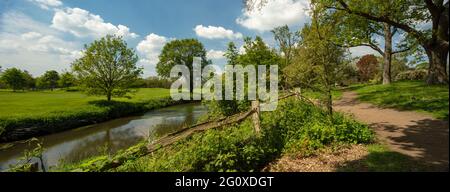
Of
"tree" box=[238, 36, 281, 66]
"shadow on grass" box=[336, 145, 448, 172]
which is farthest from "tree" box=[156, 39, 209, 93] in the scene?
"shadow on grass" box=[336, 145, 448, 172]

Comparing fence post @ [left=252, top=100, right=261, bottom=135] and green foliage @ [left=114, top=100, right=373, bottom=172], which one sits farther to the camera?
fence post @ [left=252, top=100, right=261, bottom=135]

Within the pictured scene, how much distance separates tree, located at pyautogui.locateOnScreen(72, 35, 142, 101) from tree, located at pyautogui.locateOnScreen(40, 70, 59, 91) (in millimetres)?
58437

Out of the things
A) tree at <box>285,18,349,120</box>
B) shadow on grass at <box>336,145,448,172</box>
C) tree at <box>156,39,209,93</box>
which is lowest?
shadow on grass at <box>336,145,448,172</box>

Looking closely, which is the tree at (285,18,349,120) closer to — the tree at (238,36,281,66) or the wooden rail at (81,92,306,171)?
the wooden rail at (81,92,306,171)

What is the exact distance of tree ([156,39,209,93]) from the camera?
6306cm

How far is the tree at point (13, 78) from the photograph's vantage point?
58.9 m

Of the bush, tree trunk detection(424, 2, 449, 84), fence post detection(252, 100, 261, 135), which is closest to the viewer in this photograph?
fence post detection(252, 100, 261, 135)

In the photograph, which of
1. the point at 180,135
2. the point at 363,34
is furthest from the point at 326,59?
the point at 363,34

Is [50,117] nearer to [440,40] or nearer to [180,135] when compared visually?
[180,135]

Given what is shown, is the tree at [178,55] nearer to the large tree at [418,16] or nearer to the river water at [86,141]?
the river water at [86,141]

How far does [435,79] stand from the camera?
1984 centimetres

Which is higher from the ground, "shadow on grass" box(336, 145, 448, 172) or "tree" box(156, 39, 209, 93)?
"tree" box(156, 39, 209, 93)
